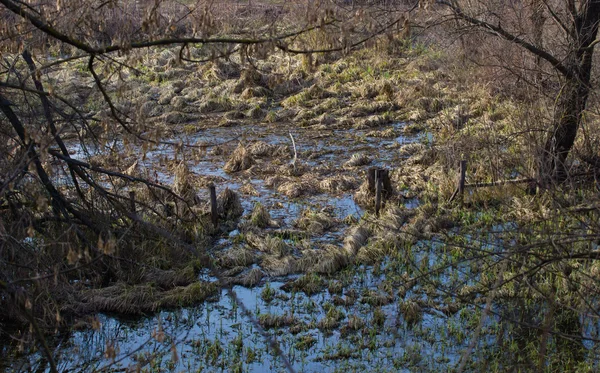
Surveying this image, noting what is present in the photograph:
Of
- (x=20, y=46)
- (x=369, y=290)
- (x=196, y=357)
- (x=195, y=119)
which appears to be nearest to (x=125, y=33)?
(x=20, y=46)

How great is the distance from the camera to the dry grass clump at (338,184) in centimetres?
1310

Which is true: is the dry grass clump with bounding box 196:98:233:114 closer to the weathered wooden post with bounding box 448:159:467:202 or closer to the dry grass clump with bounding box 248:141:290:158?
the dry grass clump with bounding box 248:141:290:158

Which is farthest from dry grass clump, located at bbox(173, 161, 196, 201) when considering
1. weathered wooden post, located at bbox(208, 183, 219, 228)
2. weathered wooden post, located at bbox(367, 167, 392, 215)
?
weathered wooden post, located at bbox(367, 167, 392, 215)

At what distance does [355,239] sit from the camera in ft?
34.3

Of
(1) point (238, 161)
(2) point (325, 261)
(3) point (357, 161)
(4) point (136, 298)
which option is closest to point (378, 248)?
(2) point (325, 261)

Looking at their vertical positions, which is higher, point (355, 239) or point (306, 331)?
point (355, 239)

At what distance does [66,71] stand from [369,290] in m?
16.3

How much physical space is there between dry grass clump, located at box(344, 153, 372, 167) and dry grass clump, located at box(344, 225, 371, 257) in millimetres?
3596

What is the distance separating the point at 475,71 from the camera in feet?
49.2

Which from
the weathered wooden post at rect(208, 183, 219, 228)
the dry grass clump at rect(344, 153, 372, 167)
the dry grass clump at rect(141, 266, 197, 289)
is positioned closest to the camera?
the dry grass clump at rect(141, 266, 197, 289)

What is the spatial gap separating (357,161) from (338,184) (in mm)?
1477

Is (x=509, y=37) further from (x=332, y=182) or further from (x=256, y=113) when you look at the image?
(x=256, y=113)

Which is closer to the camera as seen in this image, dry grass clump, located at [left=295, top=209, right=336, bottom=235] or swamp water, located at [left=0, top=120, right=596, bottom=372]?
swamp water, located at [left=0, top=120, right=596, bottom=372]

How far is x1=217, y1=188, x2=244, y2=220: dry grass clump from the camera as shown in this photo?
11.8 metres
